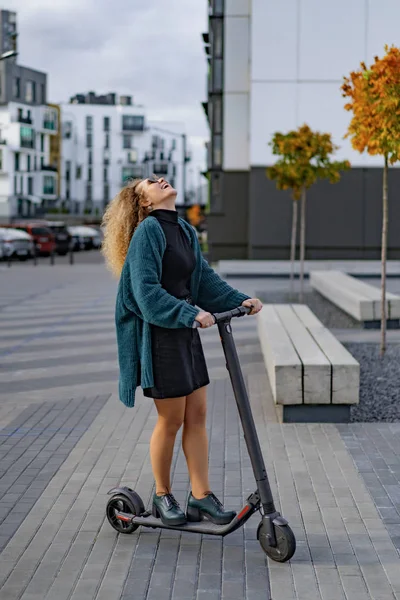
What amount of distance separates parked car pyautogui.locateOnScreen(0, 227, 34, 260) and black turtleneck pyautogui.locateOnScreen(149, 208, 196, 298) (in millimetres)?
34770

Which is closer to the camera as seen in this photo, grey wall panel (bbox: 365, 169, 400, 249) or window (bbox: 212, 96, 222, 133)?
grey wall panel (bbox: 365, 169, 400, 249)

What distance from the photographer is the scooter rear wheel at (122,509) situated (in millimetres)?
4973

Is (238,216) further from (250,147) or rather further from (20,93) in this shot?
(20,93)

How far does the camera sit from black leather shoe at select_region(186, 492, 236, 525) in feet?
16.0

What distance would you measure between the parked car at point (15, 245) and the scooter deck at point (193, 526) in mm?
34768

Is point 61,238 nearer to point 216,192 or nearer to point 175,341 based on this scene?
point 216,192

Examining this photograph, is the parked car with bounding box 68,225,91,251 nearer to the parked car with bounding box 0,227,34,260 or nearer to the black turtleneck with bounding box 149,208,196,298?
the parked car with bounding box 0,227,34,260

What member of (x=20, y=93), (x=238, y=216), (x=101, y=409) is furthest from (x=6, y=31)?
(x=101, y=409)

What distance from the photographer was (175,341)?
4.76m

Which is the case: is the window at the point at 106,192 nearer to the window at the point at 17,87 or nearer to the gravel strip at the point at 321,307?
the window at the point at 17,87

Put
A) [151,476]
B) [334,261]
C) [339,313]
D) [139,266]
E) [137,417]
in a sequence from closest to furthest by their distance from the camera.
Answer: [139,266], [151,476], [137,417], [339,313], [334,261]

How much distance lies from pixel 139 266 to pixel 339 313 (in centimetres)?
1224

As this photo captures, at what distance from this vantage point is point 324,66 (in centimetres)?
Result: 3189

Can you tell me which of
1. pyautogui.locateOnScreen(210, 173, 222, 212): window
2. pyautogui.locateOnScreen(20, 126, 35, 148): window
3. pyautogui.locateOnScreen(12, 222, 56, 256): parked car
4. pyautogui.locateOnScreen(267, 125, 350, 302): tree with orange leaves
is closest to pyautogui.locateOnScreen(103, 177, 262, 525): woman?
pyautogui.locateOnScreen(267, 125, 350, 302): tree with orange leaves
